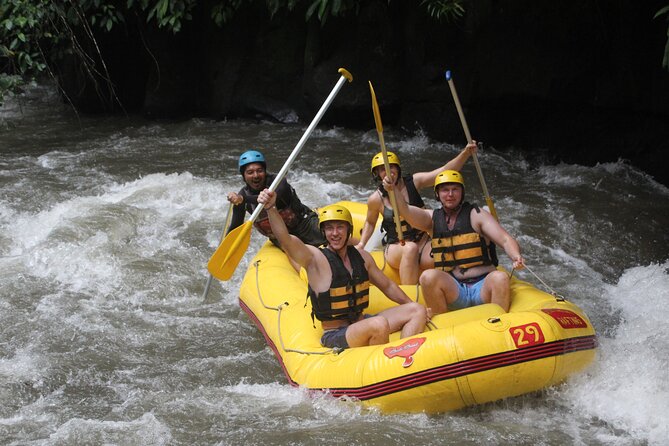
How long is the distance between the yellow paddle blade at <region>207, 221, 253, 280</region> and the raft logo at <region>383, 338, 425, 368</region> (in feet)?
4.31

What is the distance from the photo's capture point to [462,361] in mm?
4219

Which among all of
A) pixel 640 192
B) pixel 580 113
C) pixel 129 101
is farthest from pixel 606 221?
pixel 129 101

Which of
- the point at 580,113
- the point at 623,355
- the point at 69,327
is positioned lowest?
the point at 69,327

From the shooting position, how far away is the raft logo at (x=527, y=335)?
Answer: 4270mm

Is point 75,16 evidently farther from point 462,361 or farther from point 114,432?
point 462,361

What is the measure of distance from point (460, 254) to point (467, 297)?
0.85 ft

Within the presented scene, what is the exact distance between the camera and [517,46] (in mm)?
9648

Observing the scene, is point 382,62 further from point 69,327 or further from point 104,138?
point 69,327

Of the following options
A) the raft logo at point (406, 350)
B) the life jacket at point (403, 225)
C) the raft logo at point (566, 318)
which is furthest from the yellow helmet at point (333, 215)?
the raft logo at point (566, 318)

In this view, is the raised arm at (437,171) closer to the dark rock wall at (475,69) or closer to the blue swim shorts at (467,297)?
the blue swim shorts at (467,297)

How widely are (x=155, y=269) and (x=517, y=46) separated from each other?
4.90 metres

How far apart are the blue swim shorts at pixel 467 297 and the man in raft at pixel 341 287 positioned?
35 centimetres

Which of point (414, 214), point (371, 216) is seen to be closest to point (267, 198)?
point (414, 214)

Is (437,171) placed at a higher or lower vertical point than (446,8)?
lower
